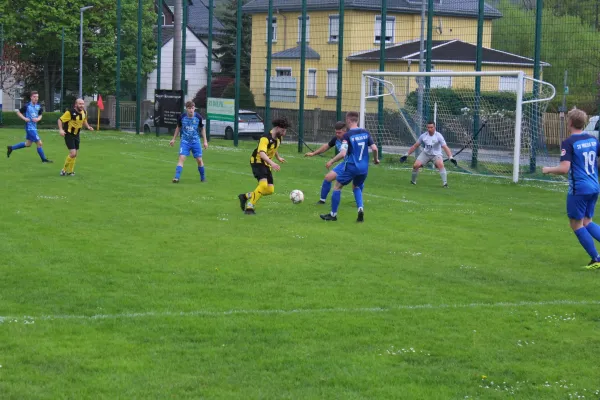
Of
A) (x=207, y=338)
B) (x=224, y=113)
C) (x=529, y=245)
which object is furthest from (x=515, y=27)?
(x=207, y=338)

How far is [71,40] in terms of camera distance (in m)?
62.2

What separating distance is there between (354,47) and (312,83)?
270 cm

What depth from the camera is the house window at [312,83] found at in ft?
117

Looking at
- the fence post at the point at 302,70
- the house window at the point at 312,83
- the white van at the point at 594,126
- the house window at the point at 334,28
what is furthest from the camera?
the house window at the point at 312,83

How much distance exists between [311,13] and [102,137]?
10.8 meters

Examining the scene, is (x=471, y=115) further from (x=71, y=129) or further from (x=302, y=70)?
(x=71, y=129)

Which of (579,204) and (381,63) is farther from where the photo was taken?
(381,63)

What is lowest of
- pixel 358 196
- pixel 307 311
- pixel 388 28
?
pixel 307 311

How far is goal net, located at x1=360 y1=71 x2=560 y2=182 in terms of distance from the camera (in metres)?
24.7

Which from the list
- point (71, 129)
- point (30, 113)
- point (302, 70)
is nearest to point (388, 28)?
point (302, 70)

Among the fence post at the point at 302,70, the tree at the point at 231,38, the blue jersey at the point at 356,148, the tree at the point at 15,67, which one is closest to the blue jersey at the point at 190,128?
Result: the blue jersey at the point at 356,148

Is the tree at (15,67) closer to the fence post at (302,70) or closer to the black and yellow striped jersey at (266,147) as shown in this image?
the fence post at (302,70)

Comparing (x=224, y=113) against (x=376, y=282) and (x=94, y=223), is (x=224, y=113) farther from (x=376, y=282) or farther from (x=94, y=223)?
(x=376, y=282)

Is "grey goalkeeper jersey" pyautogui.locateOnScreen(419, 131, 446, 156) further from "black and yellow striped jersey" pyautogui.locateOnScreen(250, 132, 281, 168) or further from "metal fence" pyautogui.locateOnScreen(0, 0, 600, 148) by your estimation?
"black and yellow striped jersey" pyautogui.locateOnScreen(250, 132, 281, 168)
